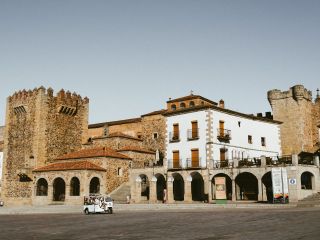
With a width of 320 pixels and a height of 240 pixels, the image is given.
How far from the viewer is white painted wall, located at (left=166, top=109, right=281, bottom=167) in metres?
38.0

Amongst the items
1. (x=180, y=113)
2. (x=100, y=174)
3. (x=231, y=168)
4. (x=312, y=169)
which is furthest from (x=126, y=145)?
(x=312, y=169)

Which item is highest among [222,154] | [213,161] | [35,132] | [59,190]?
[35,132]

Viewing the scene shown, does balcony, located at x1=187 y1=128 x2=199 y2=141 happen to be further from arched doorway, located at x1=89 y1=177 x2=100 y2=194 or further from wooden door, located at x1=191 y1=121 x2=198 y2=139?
arched doorway, located at x1=89 y1=177 x2=100 y2=194

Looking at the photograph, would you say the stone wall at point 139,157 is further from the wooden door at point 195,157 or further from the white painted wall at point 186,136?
the wooden door at point 195,157

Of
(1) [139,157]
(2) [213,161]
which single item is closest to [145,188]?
(1) [139,157]

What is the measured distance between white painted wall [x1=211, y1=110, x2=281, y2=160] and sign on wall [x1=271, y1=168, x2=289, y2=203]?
8546mm

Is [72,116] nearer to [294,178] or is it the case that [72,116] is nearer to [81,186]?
[81,186]

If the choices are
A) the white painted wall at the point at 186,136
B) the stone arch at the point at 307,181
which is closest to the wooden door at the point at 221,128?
the white painted wall at the point at 186,136

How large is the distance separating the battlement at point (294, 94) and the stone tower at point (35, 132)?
2728 centimetres

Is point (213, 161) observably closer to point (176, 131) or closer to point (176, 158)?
point (176, 158)

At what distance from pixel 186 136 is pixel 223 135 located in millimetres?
3737

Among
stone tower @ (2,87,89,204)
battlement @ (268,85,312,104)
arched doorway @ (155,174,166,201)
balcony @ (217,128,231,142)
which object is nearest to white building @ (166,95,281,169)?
balcony @ (217,128,231,142)

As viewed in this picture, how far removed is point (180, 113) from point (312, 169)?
554 inches

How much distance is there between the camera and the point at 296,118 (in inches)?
1994
